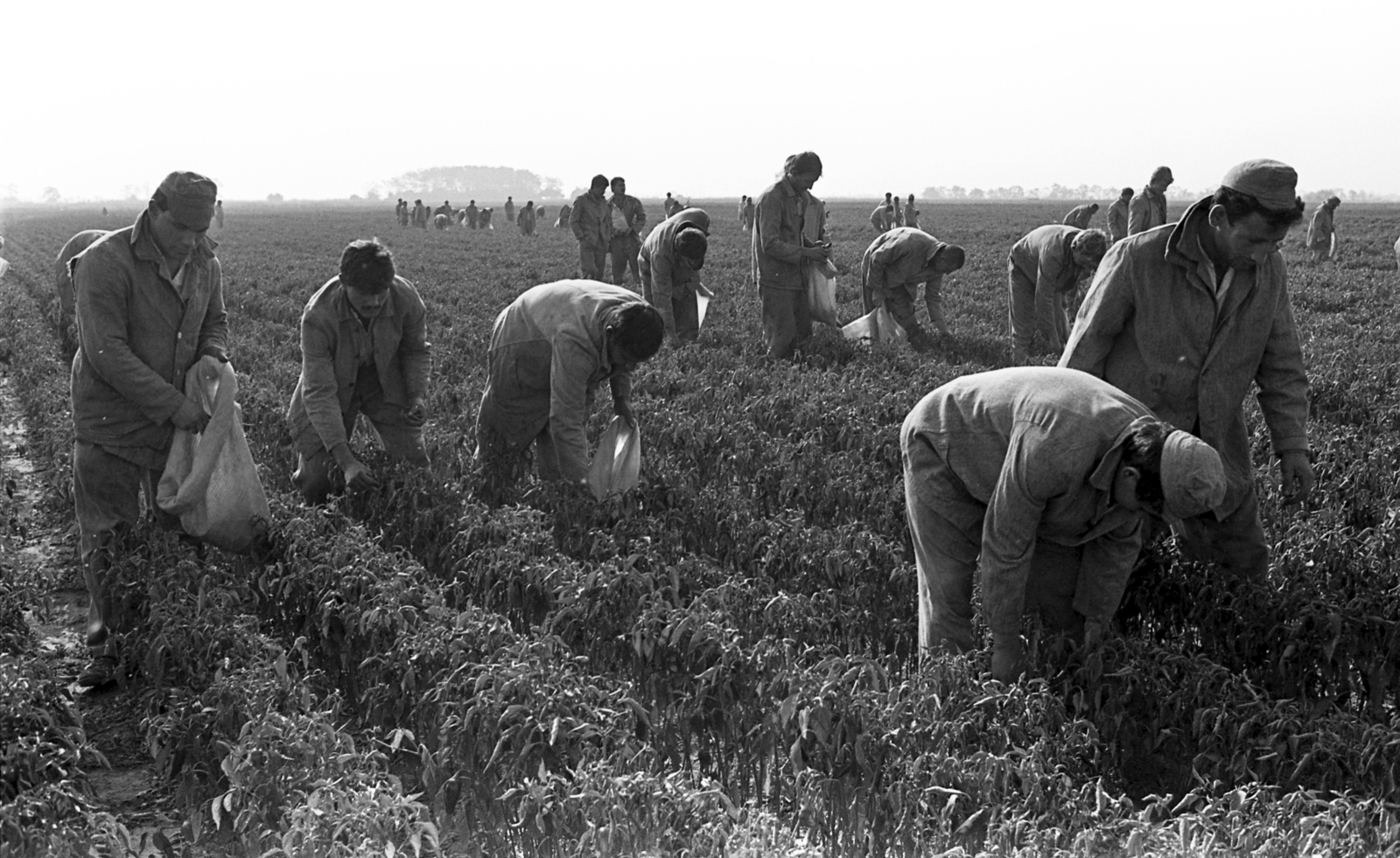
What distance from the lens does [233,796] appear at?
3.62 m

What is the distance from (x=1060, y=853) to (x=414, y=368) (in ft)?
15.1

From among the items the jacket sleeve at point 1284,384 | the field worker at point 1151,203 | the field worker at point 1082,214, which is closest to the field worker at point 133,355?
the jacket sleeve at point 1284,384

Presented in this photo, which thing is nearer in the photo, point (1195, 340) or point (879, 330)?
point (1195, 340)

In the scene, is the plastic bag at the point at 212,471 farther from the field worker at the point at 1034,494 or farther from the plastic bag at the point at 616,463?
the field worker at the point at 1034,494

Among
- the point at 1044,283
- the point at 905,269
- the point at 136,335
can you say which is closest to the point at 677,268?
the point at 905,269

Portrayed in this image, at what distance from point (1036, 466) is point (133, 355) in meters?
3.64

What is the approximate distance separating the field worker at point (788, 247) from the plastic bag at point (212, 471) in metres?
6.62

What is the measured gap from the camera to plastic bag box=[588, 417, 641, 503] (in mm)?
6711

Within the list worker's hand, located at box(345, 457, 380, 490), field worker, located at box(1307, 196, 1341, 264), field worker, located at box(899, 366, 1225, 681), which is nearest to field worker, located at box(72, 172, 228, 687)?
worker's hand, located at box(345, 457, 380, 490)

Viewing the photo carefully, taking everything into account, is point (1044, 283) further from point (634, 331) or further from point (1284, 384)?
point (634, 331)

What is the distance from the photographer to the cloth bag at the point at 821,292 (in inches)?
485

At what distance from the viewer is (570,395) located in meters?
6.29

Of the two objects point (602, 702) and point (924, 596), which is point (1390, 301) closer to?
point (924, 596)

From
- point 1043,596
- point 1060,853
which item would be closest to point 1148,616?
point 1043,596
